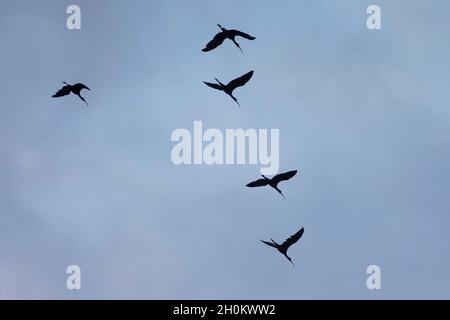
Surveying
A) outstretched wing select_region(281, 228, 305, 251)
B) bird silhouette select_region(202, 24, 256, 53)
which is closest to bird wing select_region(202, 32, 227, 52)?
bird silhouette select_region(202, 24, 256, 53)

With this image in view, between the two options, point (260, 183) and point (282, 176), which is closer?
point (260, 183)

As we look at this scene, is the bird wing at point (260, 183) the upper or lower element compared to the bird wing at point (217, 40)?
lower

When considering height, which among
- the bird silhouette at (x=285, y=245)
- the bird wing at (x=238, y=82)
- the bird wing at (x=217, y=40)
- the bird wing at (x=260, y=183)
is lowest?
the bird silhouette at (x=285, y=245)

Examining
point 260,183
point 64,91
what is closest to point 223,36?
point 260,183

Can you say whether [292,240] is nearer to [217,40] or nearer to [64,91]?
[217,40]

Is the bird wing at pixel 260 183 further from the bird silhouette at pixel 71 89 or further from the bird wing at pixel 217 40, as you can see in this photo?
the bird silhouette at pixel 71 89

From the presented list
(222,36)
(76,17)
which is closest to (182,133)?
(222,36)

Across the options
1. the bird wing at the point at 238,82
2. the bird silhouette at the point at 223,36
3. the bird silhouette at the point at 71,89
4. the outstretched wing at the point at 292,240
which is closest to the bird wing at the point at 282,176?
the outstretched wing at the point at 292,240

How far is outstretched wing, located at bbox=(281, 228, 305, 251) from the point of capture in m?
28.2

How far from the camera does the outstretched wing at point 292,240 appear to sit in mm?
28156

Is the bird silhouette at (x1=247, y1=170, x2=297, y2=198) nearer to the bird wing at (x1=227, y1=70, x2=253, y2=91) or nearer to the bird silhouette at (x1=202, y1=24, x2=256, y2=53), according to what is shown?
the bird wing at (x1=227, y1=70, x2=253, y2=91)

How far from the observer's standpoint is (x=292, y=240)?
1126 inches
